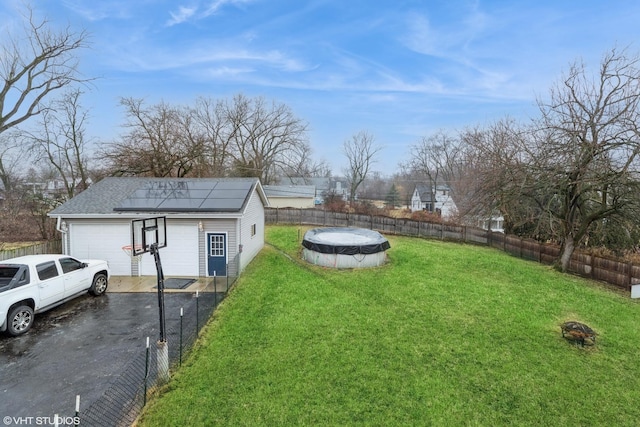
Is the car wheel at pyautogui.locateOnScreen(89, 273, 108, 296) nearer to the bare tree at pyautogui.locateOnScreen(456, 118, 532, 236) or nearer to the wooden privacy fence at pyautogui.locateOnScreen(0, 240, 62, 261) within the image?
the wooden privacy fence at pyautogui.locateOnScreen(0, 240, 62, 261)

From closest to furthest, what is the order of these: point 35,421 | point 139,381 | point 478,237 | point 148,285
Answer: point 35,421, point 139,381, point 148,285, point 478,237

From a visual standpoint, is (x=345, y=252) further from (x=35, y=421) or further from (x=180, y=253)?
(x=35, y=421)

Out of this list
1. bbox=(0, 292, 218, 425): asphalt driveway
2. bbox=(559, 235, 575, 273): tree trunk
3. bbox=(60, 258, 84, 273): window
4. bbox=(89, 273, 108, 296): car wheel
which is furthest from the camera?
bbox=(559, 235, 575, 273): tree trunk

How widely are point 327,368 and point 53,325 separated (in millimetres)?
7199

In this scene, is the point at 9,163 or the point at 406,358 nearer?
the point at 406,358

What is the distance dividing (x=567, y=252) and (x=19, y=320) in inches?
784

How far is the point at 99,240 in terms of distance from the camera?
12.4 metres

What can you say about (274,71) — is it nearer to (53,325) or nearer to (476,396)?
(53,325)

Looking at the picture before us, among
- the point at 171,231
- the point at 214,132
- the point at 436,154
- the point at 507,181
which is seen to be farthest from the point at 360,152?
the point at 171,231

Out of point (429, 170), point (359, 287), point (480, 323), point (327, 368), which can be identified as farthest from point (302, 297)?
point (429, 170)

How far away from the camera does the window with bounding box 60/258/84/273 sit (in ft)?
29.2

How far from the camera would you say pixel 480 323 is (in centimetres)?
862

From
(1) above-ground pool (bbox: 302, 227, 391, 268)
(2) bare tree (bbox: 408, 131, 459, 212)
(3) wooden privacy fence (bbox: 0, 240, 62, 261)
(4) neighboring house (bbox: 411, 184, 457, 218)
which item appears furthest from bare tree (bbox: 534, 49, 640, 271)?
(4) neighboring house (bbox: 411, 184, 457, 218)

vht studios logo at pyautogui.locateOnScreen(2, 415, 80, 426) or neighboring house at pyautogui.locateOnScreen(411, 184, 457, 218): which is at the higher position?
neighboring house at pyautogui.locateOnScreen(411, 184, 457, 218)
